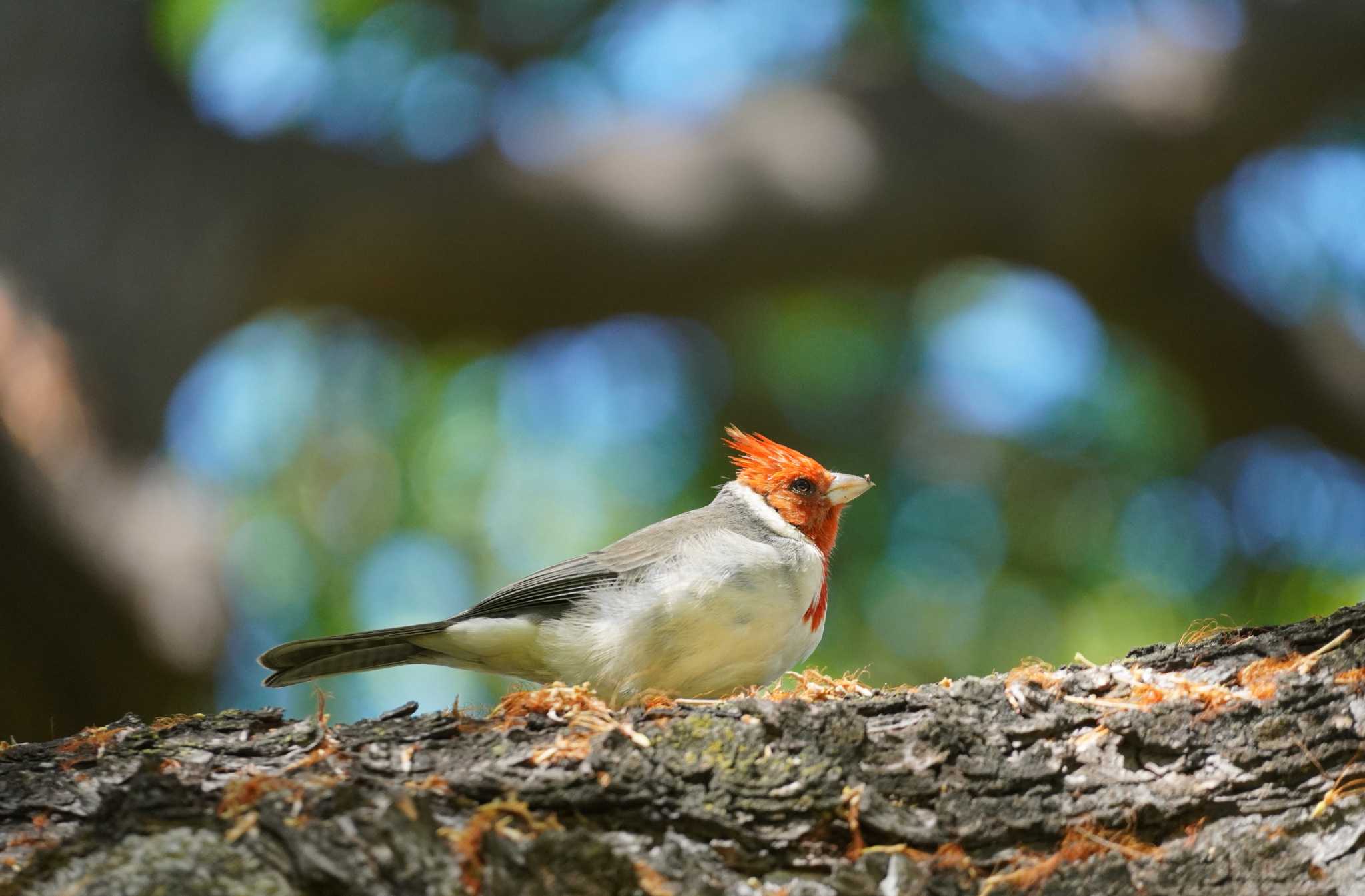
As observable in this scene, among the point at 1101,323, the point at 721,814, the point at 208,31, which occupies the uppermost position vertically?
the point at 208,31

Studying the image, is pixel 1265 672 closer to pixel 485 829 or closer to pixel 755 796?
pixel 755 796

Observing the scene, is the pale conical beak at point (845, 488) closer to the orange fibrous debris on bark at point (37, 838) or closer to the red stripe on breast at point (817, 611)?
the red stripe on breast at point (817, 611)

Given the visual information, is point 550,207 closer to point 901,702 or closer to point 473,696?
point 473,696

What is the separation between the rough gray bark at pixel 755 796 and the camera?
2521 millimetres

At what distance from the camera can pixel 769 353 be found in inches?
339

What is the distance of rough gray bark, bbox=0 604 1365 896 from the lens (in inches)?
99.3

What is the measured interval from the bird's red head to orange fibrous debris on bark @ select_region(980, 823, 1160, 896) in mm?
2203

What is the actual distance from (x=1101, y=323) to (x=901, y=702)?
5429 mm

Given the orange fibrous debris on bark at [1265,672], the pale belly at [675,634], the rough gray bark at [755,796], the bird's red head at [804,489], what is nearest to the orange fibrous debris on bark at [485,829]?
the rough gray bark at [755,796]

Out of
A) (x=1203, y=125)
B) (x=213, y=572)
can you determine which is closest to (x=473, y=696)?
(x=213, y=572)

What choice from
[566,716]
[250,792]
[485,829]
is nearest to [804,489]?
[566,716]

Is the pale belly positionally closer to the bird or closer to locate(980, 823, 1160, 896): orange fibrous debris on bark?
the bird

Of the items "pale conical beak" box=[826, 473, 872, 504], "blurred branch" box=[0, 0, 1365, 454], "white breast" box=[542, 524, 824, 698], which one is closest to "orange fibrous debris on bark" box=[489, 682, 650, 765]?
"white breast" box=[542, 524, 824, 698]

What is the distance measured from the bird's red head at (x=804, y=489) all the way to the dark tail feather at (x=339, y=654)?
147 cm
